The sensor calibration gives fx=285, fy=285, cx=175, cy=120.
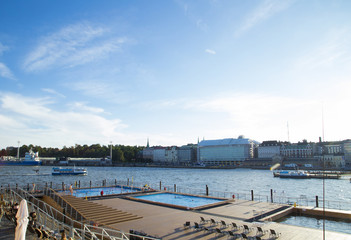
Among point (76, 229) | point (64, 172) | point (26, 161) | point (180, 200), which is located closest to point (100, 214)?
point (76, 229)

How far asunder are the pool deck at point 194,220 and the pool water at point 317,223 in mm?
1577

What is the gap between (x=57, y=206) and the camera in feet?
81.5

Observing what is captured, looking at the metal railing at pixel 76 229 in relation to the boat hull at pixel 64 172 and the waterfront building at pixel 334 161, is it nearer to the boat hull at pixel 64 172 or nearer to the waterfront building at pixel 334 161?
the boat hull at pixel 64 172

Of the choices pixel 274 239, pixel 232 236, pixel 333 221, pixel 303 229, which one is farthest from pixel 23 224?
pixel 333 221

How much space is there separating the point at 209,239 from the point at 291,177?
94.6m

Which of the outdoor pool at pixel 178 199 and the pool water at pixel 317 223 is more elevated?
the outdoor pool at pixel 178 199

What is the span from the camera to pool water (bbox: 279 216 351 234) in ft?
82.3

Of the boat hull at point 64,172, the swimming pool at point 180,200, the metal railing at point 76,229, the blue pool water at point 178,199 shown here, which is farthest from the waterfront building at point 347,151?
the metal railing at point 76,229

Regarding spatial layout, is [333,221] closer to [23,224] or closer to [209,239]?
[209,239]

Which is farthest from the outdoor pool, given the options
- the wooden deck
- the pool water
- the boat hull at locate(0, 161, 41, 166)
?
the boat hull at locate(0, 161, 41, 166)

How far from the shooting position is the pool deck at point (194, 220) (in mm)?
19203

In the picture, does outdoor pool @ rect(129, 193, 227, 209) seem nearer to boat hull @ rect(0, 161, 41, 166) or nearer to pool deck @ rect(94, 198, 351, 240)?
pool deck @ rect(94, 198, 351, 240)

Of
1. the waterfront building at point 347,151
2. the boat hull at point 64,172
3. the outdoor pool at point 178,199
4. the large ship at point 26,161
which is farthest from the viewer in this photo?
the large ship at point 26,161

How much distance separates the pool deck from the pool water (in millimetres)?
1577
